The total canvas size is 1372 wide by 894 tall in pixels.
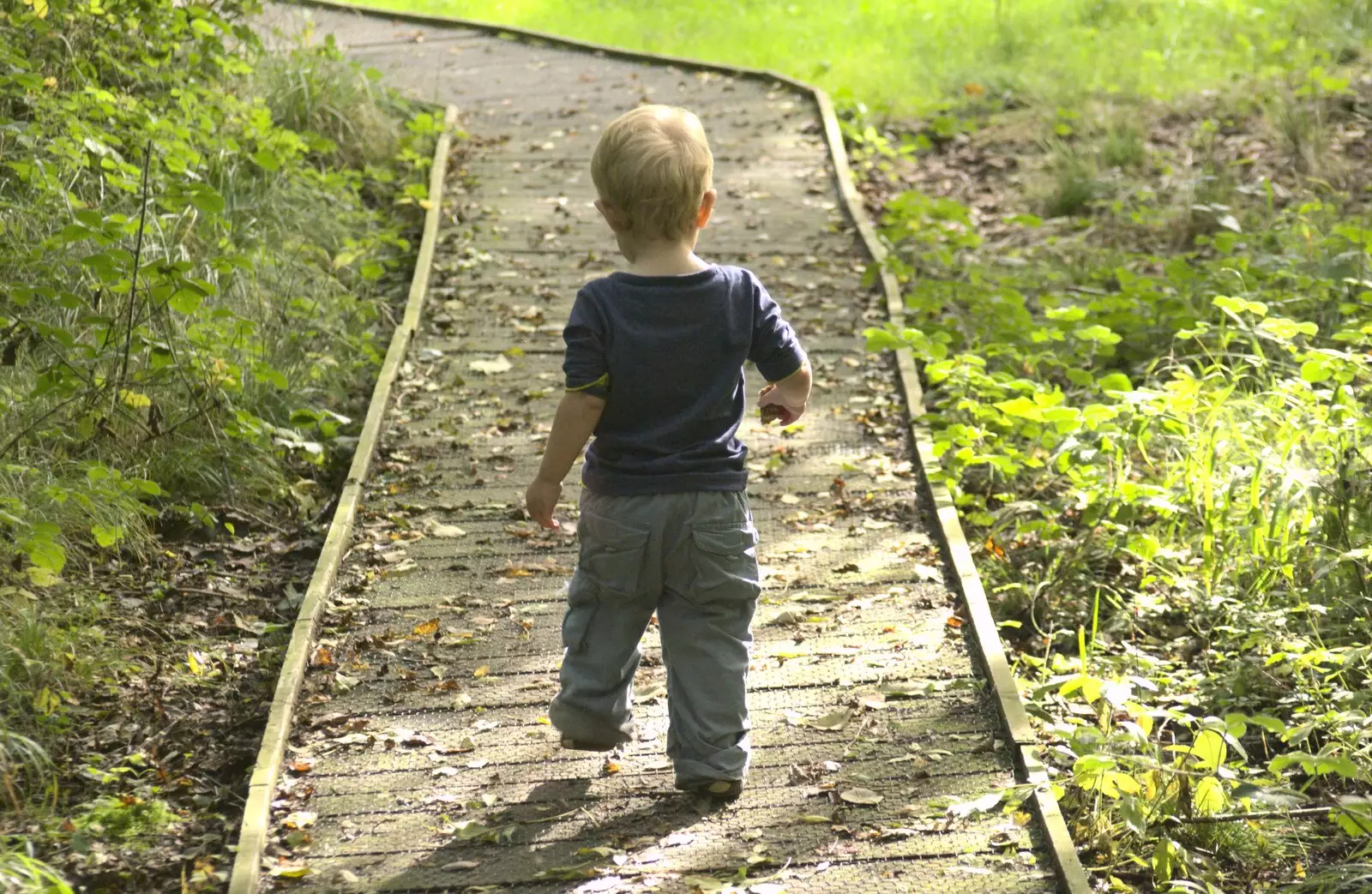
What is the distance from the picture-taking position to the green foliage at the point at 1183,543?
371 cm

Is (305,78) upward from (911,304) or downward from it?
upward

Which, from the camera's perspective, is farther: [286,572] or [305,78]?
[305,78]

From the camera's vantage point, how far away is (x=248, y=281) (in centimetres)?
686

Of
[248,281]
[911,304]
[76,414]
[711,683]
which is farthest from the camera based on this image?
[911,304]

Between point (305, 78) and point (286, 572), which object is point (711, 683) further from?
point (305, 78)

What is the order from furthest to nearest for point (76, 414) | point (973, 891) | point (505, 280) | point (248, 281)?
point (505, 280) → point (248, 281) → point (76, 414) → point (973, 891)

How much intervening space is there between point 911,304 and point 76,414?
4.14 metres

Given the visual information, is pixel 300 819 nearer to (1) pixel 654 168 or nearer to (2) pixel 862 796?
(2) pixel 862 796

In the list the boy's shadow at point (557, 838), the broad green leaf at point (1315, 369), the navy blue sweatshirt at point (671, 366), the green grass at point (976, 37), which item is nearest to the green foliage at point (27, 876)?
the boy's shadow at point (557, 838)

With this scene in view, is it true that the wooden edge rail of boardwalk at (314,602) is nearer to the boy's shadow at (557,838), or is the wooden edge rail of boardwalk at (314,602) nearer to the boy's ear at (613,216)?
the boy's shadow at (557,838)

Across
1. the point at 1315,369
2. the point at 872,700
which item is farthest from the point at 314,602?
the point at 1315,369

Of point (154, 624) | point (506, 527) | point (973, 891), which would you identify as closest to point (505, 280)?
point (506, 527)

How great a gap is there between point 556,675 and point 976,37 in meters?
10.6

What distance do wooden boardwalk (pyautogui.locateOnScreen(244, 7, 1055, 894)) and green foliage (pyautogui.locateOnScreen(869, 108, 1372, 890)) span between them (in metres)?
0.33
